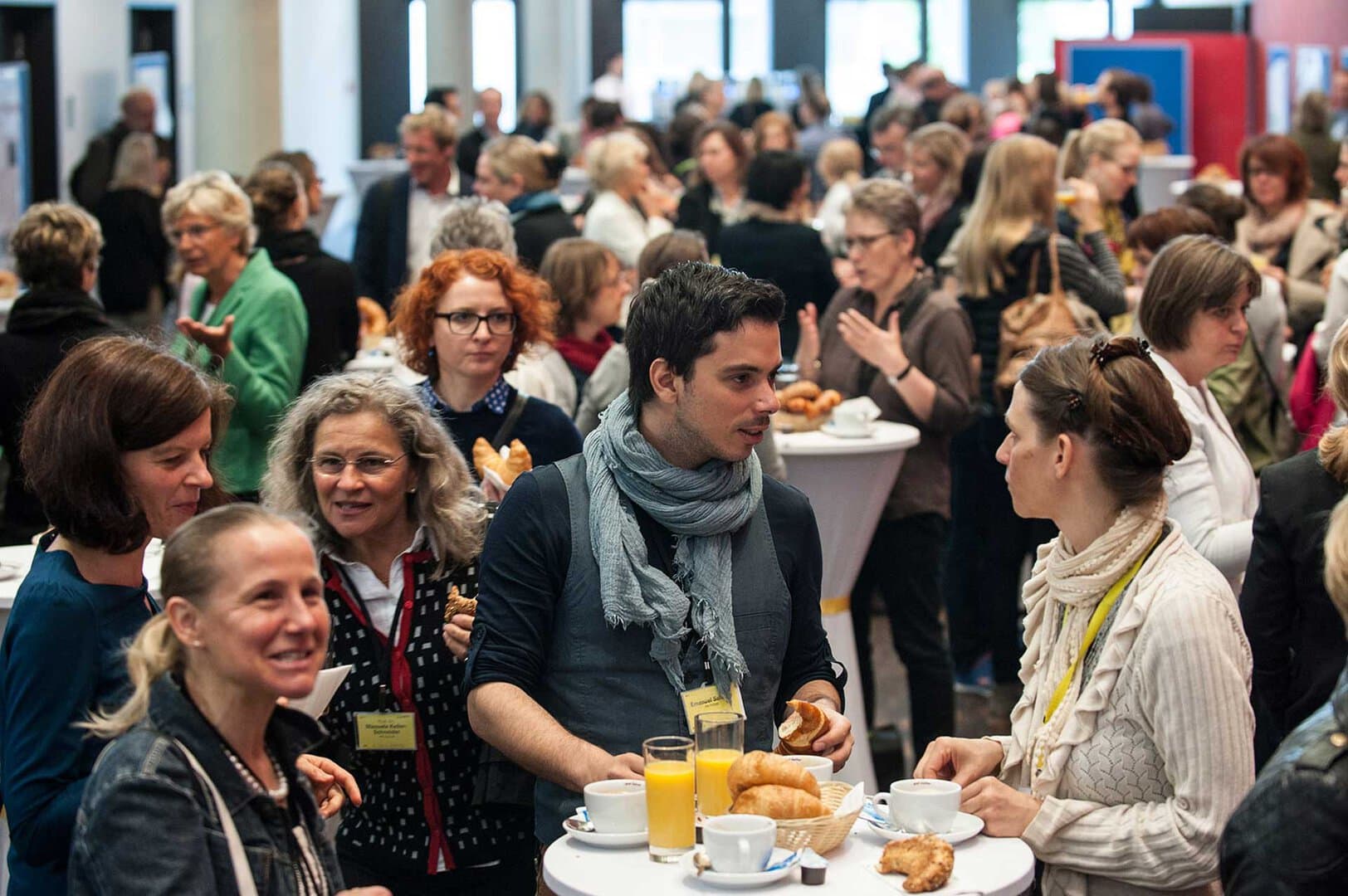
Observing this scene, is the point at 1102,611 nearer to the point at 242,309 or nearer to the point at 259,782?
the point at 259,782

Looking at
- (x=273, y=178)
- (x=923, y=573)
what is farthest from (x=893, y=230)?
(x=273, y=178)

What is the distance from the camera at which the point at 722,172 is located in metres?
7.97

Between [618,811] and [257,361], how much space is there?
2.94 m

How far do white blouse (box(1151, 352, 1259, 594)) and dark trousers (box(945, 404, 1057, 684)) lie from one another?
1.97 metres

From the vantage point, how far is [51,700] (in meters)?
2.07

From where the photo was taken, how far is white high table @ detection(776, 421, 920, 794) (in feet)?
14.7

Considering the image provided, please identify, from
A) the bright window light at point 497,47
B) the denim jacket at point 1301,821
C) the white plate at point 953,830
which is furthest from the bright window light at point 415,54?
the denim jacket at point 1301,821

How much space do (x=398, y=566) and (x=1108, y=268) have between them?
3.67 meters

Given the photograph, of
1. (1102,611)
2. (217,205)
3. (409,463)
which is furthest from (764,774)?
(217,205)

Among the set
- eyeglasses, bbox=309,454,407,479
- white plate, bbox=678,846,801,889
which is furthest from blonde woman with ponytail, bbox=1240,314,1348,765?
eyeglasses, bbox=309,454,407,479

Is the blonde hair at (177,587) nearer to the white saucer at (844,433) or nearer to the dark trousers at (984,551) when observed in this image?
the white saucer at (844,433)

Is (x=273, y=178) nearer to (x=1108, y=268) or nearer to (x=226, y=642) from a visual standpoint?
(x=1108, y=268)

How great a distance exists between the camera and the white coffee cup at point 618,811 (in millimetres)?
2162

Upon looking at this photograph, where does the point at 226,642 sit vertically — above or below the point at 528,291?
below
